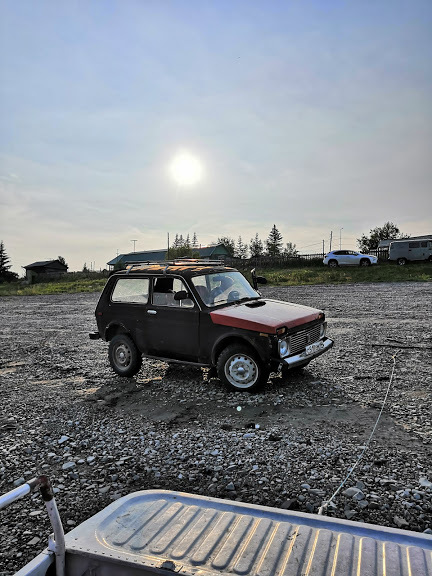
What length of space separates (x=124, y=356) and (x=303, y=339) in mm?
3178

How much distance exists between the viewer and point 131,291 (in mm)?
7781

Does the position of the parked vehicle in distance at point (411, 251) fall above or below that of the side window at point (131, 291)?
above

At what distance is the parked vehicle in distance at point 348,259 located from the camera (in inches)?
1459

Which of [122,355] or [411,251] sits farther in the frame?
[411,251]

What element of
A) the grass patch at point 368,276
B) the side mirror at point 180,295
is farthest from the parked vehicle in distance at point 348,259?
the side mirror at point 180,295

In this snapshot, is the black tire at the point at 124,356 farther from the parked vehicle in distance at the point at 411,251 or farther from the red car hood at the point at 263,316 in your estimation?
the parked vehicle in distance at the point at 411,251

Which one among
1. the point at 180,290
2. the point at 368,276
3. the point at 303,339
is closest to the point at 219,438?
the point at 303,339

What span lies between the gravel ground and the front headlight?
0.63m

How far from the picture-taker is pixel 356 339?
1043 centimetres

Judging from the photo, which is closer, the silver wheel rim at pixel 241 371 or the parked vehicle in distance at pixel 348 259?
the silver wheel rim at pixel 241 371

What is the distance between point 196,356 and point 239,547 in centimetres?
409

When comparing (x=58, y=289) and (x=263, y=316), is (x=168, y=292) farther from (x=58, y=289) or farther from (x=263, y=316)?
(x=58, y=289)

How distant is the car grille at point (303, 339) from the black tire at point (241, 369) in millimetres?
562

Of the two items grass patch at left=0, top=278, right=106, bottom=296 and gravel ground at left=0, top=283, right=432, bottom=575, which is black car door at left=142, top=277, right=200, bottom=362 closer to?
gravel ground at left=0, top=283, right=432, bottom=575
